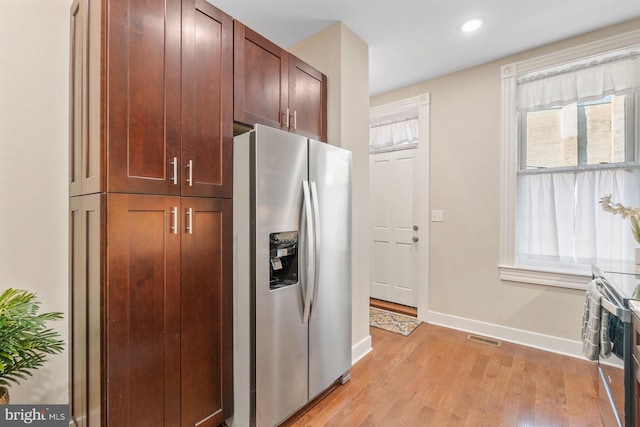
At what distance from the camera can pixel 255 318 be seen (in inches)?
62.5

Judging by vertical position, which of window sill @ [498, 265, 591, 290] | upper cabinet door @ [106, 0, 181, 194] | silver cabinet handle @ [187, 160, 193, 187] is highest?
upper cabinet door @ [106, 0, 181, 194]

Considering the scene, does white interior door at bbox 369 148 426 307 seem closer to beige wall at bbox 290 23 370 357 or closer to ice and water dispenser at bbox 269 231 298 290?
beige wall at bbox 290 23 370 357

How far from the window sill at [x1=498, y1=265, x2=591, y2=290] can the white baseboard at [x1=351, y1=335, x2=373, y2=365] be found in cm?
148

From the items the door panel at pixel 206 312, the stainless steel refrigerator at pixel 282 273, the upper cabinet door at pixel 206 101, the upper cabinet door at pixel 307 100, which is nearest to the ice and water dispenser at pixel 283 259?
the stainless steel refrigerator at pixel 282 273

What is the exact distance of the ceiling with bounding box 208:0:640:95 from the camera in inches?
85.4

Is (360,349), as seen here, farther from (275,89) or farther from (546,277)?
(275,89)

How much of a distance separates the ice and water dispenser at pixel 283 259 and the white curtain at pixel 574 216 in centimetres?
237

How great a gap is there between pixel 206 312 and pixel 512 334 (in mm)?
2840

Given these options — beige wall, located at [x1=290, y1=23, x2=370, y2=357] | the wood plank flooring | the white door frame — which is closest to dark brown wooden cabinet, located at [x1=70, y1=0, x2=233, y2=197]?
beige wall, located at [x1=290, y1=23, x2=370, y2=357]

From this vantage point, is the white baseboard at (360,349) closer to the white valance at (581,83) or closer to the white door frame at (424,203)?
the white door frame at (424,203)

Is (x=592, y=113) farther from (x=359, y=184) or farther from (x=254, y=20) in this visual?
(x=254, y=20)

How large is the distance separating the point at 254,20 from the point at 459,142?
2.31m

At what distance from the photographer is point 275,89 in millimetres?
2031

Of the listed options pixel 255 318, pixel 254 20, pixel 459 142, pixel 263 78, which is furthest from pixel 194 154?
pixel 459 142
